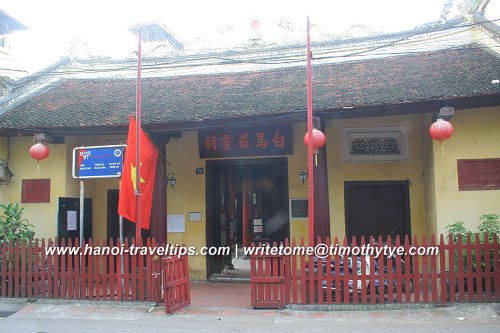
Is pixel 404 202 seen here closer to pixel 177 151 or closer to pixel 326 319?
pixel 326 319

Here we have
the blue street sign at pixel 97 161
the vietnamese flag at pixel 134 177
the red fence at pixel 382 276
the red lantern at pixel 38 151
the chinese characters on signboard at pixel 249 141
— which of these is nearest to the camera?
the red fence at pixel 382 276

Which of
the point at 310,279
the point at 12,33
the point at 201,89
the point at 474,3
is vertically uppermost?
the point at 12,33

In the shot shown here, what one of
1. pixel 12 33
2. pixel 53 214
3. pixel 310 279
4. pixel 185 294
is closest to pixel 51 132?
pixel 53 214

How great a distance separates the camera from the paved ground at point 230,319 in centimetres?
597

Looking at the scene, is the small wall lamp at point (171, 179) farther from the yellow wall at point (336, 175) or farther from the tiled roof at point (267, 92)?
the tiled roof at point (267, 92)

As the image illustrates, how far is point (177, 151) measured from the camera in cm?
1085

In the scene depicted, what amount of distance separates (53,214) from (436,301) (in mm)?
8228

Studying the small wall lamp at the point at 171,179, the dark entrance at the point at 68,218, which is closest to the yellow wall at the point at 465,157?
the small wall lamp at the point at 171,179

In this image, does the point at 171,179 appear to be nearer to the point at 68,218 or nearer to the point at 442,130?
the point at 68,218

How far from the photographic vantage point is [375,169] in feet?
32.2

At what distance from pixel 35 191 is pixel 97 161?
3068mm

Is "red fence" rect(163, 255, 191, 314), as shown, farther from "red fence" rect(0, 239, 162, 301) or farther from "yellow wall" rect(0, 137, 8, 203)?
"yellow wall" rect(0, 137, 8, 203)

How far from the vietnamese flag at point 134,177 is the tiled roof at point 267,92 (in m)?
0.94

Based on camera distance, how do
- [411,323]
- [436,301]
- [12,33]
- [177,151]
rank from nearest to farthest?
1. [411,323]
2. [436,301]
3. [177,151]
4. [12,33]
